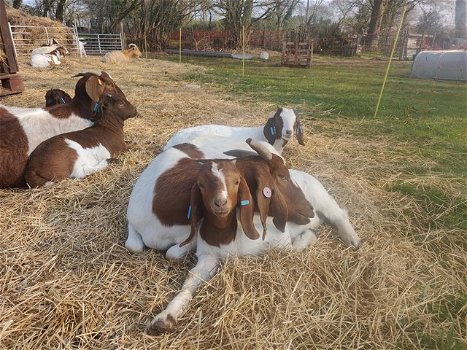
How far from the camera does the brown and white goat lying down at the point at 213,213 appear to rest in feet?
7.22

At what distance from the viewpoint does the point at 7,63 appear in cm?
765

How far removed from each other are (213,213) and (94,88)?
3.08 metres

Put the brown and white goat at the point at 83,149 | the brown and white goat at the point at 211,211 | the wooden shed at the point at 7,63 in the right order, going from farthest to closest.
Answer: the wooden shed at the point at 7,63 < the brown and white goat at the point at 83,149 < the brown and white goat at the point at 211,211

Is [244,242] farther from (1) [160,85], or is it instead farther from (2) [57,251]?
(1) [160,85]

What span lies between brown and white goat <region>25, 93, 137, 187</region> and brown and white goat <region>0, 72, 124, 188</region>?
12cm

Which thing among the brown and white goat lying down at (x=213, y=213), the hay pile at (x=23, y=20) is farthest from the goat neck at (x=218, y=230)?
the hay pile at (x=23, y=20)

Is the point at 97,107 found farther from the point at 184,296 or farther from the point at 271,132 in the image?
the point at 184,296

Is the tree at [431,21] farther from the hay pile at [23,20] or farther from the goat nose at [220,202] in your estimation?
the goat nose at [220,202]

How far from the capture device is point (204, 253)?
2.51m

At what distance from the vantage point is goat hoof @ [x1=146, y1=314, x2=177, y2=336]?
80.7 inches

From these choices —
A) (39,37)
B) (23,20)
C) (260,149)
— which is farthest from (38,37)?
(260,149)

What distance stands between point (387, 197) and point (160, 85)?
26.7ft

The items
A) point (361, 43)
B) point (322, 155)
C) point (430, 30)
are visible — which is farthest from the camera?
point (430, 30)

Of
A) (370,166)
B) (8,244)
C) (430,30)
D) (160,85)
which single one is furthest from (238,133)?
(430,30)
